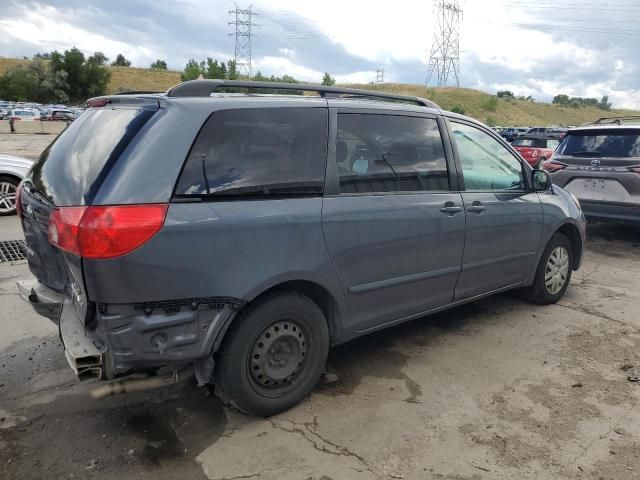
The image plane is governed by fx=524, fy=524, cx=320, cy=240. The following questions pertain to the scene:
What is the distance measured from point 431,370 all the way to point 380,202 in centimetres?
128

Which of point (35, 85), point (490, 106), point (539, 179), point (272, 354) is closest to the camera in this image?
point (272, 354)

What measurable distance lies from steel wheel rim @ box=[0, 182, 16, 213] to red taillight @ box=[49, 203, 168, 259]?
6.80 meters

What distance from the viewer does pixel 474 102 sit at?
88.3 metres

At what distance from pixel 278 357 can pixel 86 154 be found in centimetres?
152

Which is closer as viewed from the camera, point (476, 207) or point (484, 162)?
point (476, 207)

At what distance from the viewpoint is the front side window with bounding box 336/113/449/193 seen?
326 cm

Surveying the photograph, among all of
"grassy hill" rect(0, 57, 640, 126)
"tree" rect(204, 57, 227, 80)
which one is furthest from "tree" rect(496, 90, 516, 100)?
"tree" rect(204, 57, 227, 80)

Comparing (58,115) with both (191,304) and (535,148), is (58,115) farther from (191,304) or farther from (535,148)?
(191,304)

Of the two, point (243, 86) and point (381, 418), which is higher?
point (243, 86)

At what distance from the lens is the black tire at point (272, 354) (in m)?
2.79

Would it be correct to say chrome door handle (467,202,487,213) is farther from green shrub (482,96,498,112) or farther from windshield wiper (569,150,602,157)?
green shrub (482,96,498,112)

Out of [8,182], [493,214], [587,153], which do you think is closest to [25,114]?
[8,182]

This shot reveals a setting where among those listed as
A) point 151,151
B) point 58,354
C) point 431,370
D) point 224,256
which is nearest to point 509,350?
point 431,370

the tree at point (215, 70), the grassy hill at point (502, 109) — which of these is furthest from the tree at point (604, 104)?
the tree at point (215, 70)
